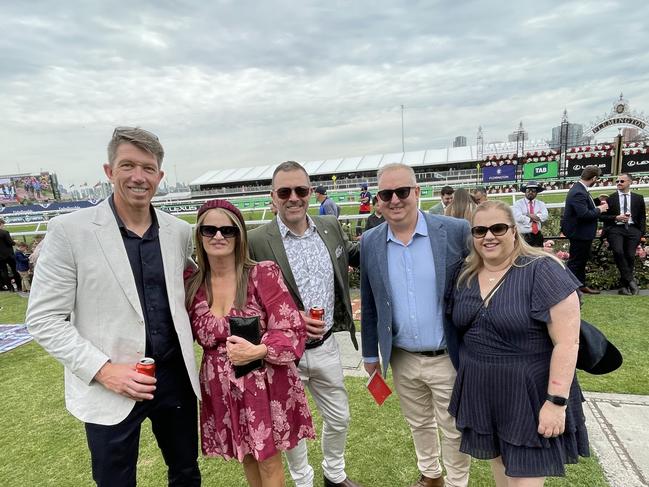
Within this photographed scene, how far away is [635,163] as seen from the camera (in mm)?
19703

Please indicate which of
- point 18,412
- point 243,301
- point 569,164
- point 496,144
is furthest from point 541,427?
point 496,144

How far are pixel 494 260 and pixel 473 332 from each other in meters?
0.39

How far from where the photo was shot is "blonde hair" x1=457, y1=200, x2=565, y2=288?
1.91 m

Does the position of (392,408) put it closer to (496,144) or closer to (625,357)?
(625,357)

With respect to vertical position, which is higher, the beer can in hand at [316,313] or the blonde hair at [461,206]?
the blonde hair at [461,206]

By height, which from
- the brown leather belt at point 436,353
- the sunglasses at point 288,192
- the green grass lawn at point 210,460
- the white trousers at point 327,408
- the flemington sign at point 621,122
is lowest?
the green grass lawn at point 210,460

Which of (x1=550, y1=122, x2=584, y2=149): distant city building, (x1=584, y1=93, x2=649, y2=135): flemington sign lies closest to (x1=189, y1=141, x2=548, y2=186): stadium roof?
(x1=550, y1=122, x2=584, y2=149): distant city building

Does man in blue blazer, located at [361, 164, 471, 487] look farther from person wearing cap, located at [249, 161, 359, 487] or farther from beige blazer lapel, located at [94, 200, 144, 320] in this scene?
beige blazer lapel, located at [94, 200, 144, 320]

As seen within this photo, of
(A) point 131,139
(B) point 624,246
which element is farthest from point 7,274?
(B) point 624,246

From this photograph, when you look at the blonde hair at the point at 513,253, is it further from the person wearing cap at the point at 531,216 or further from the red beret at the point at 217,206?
the person wearing cap at the point at 531,216

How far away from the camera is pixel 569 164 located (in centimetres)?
2394

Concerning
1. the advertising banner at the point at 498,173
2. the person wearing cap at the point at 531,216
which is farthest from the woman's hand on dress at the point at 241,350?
the advertising banner at the point at 498,173

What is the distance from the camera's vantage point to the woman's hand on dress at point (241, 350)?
1.85m

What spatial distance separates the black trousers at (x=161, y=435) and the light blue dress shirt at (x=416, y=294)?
1353mm
